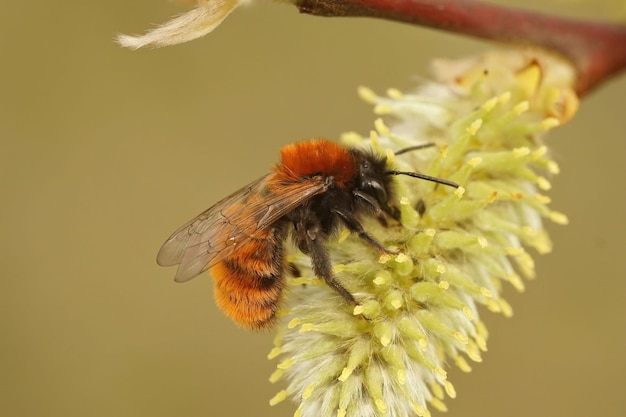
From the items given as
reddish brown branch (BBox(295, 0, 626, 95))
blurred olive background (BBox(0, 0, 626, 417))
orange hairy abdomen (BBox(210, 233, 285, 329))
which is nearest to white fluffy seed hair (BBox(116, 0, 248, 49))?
reddish brown branch (BBox(295, 0, 626, 95))


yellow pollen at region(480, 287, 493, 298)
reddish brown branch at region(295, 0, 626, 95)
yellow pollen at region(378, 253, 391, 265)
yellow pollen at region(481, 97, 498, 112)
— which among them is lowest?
yellow pollen at region(480, 287, 493, 298)

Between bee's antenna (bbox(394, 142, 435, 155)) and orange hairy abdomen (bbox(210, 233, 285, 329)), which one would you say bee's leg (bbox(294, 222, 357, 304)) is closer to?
orange hairy abdomen (bbox(210, 233, 285, 329))

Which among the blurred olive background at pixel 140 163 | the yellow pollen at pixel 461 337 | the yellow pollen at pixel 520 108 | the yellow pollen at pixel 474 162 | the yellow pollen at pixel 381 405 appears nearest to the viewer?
the yellow pollen at pixel 381 405

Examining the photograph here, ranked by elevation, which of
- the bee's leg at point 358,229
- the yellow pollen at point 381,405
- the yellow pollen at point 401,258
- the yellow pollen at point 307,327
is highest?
the bee's leg at point 358,229

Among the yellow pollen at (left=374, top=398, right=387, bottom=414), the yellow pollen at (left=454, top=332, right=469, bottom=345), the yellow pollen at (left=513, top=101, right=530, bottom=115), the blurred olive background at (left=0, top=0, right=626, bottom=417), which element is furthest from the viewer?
the blurred olive background at (left=0, top=0, right=626, bottom=417)

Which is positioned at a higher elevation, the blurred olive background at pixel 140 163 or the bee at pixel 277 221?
the blurred olive background at pixel 140 163

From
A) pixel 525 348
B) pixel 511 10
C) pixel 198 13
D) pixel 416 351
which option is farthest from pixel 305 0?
pixel 525 348

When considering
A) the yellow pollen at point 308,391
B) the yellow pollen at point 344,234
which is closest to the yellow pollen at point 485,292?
the yellow pollen at point 344,234

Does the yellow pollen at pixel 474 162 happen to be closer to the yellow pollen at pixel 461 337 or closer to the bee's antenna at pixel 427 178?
the bee's antenna at pixel 427 178
